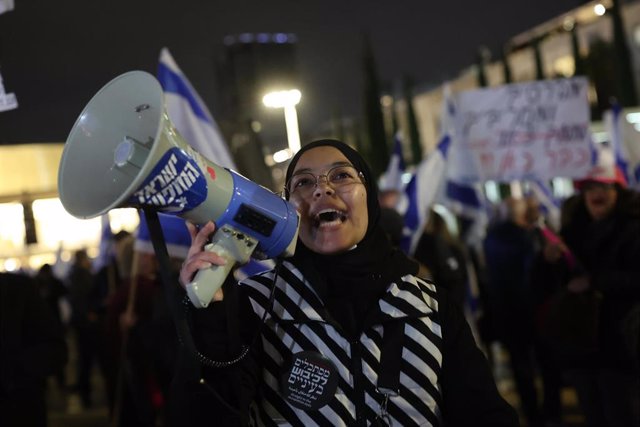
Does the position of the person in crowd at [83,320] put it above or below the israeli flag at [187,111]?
below

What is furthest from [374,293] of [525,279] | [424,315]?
[525,279]

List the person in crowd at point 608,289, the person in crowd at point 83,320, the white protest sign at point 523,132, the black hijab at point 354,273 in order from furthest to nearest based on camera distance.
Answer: the person in crowd at point 83,320 < the white protest sign at point 523,132 < the person in crowd at point 608,289 < the black hijab at point 354,273

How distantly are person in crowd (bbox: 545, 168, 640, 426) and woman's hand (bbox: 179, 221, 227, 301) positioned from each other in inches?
108

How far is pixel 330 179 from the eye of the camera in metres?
2.16

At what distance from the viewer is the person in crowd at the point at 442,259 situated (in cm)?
627

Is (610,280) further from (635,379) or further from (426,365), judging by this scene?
(426,365)

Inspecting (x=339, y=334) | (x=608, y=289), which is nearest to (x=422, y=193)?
(x=608, y=289)

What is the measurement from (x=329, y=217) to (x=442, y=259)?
434 cm

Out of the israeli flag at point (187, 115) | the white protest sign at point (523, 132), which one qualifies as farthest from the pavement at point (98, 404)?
the israeli flag at point (187, 115)

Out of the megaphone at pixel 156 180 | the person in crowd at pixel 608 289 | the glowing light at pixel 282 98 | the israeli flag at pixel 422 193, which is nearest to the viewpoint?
the megaphone at pixel 156 180

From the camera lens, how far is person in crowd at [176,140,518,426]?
1.89 metres

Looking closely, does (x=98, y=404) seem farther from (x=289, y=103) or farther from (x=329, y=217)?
(x=329, y=217)

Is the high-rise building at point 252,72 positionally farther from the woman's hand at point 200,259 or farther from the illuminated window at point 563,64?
the illuminated window at point 563,64

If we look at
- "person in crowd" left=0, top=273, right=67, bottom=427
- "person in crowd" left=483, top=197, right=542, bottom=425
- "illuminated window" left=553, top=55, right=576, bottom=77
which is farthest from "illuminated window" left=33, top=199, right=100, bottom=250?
"illuminated window" left=553, top=55, right=576, bottom=77
